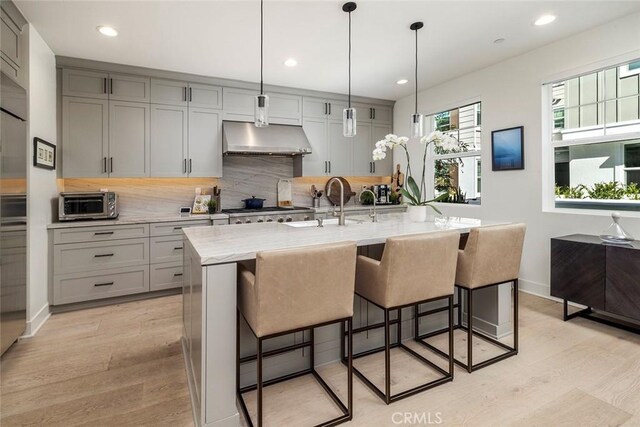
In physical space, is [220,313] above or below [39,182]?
below

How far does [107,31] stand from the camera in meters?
3.00

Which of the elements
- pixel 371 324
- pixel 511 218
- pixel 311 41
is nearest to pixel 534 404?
pixel 371 324

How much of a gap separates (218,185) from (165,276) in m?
1.43

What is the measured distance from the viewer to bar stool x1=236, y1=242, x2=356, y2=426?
1547 mm

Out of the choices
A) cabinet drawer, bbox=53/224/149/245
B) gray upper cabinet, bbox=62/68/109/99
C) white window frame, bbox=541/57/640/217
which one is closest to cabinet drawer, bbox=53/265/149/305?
cabinet drawer, bbox=53/224/149/245

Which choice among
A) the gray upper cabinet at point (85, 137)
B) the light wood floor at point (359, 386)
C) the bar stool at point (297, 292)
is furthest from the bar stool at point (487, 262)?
the gray upper cabinet at point (85, 137)

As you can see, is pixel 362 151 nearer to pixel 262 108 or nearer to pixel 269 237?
pixel 262 108

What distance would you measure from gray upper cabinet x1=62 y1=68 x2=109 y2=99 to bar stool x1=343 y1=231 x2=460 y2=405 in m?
3.62

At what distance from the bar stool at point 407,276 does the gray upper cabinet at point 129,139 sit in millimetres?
3194

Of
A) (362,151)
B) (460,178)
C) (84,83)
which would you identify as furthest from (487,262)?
(84,83)

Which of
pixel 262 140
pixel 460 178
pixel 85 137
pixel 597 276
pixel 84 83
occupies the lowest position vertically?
pixel 597 276

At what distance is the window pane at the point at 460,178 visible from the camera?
4.51 m

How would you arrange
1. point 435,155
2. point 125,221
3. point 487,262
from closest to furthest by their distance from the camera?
point 487,262 < point 125,221 < point 435,155

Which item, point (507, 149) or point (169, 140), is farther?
point (169, 140)
